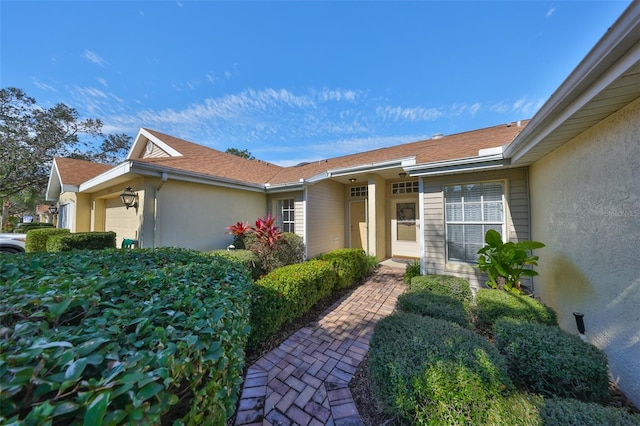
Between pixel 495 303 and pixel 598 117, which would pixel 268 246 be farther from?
pixel 598 117

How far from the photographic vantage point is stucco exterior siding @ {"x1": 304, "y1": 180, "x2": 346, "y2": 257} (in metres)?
8.09

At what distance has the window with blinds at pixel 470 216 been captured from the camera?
16.7 ft

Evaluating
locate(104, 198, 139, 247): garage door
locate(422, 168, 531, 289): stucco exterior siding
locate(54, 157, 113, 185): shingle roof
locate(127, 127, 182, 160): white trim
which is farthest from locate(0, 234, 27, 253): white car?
locate(422, 168, 531, 289): stucco exterior siding

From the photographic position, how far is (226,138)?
13.4 metres

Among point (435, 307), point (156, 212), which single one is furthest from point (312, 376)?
point (156, 212)

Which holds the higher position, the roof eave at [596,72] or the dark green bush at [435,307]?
the roof eave at [596,72]

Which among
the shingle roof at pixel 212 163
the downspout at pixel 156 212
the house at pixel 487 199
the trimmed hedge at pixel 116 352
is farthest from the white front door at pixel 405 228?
the trimmed hedge at pixel 116 352

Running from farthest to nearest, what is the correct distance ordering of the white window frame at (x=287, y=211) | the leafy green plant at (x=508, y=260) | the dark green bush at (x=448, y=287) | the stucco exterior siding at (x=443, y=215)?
1. the white window frame at (x=287, y=211)
2. the stucco exterior siding at (x=443, y=215)
3. the dark green bush at (x=448, y=287)
4. the leafy green plant at (x=508, y=260)

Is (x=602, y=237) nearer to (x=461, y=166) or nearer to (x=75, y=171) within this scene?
(x=461, y=166)

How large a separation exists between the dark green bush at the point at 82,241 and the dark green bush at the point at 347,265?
7.02 m

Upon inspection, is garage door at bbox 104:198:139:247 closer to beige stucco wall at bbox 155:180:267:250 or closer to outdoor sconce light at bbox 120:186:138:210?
outdoor sconce light at bbox 120:186:138:210

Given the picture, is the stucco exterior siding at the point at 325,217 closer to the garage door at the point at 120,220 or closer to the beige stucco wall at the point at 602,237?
the garage door at the point at 120,220

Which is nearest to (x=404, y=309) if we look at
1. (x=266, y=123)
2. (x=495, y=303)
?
(x=495, y=303)

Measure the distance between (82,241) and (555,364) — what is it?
10.5 metres
